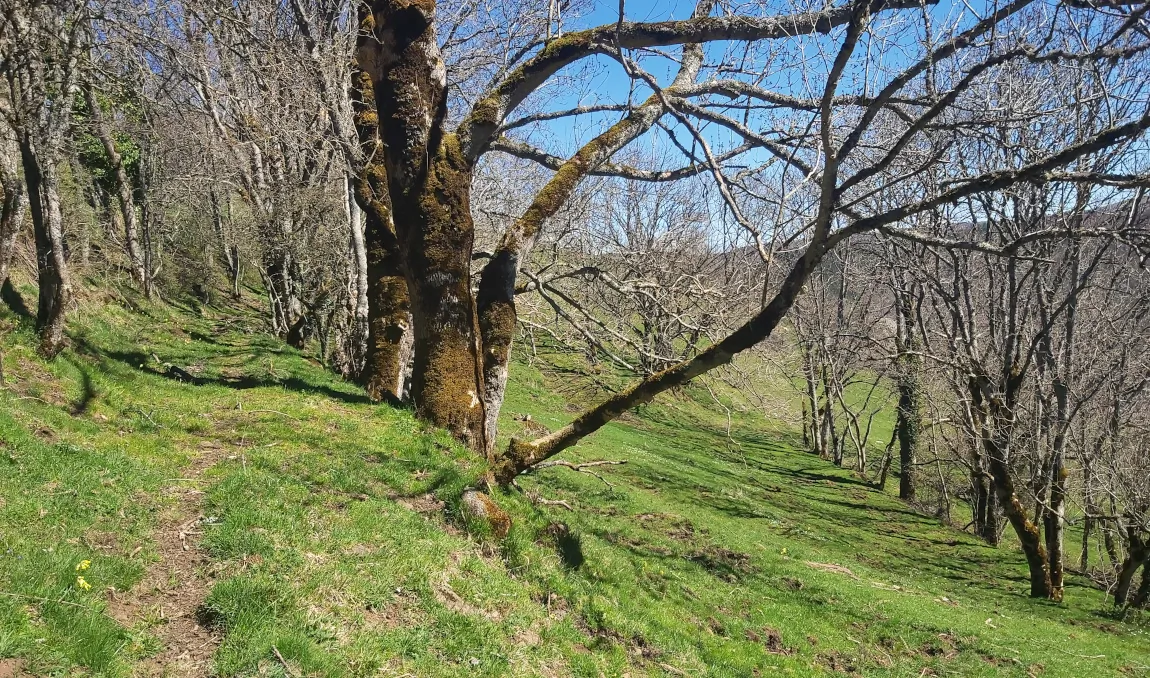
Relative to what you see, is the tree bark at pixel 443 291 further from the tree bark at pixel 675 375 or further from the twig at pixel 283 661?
the twig at pixel 283 661

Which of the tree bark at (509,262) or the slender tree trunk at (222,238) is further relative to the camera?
the slender tree trunk at (222,238)

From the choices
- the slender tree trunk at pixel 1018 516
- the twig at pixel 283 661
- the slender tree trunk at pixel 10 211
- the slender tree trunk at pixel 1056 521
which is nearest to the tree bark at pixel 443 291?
the twig at pixel 283 661

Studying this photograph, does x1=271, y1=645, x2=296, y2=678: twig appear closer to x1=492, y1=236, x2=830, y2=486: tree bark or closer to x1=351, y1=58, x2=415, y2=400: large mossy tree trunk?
x1=492, y1=236, x2=830, y2=486: tree bark

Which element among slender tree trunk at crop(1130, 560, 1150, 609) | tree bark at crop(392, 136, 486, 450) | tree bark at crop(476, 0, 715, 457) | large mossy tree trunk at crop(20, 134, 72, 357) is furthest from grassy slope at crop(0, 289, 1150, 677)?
slender tree trunk at crop(1130, 560, 1150, 609)

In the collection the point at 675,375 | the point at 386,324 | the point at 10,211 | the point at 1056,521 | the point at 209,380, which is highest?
the point at 10,211

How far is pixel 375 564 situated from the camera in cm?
521

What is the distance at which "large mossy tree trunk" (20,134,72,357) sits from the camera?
8000mm

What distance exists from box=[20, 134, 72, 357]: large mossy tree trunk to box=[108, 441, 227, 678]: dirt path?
15.2 feet

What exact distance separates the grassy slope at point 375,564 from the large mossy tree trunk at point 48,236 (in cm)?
39

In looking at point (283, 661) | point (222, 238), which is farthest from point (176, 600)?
point (222, 238)

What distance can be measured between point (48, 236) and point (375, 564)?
6.95 m

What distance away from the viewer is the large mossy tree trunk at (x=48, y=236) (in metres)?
8.00

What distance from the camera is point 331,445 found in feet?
23.8

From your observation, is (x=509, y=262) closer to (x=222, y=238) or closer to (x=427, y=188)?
(x=427, y=188)
